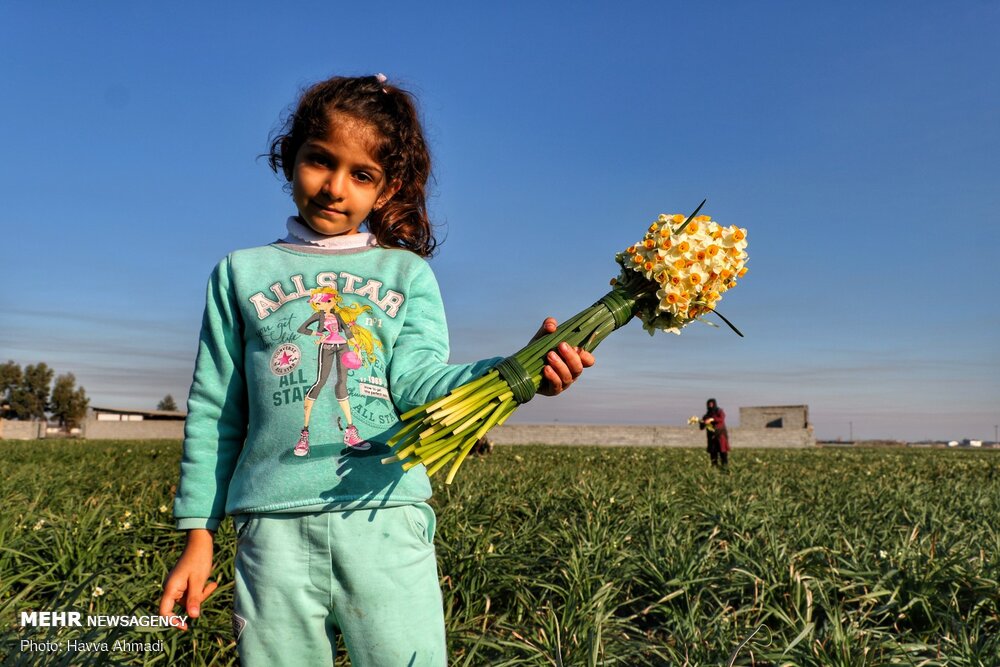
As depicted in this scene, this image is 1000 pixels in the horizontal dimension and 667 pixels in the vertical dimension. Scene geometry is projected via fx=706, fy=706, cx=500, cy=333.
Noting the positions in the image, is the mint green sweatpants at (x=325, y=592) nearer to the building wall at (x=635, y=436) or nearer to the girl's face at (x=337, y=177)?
the girl's face at (x=337, y=177)

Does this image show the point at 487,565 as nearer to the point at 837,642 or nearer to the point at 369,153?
the point at 837,642

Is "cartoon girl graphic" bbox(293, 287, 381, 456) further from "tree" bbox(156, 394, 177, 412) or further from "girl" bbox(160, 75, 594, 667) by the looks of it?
"tree" bbox(156, 394, 177, 412)

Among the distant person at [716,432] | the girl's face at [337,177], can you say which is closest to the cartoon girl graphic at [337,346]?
the girl's face at [337,177]

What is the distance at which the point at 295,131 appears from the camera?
2199 mm

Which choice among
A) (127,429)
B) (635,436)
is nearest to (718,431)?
(635,436)

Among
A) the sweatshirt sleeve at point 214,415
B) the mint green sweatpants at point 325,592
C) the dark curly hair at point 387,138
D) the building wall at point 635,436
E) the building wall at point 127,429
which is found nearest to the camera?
the mint green sweatpants at point 325,592

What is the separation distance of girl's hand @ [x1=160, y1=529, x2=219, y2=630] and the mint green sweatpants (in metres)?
0.18

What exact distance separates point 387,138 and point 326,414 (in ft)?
2.84

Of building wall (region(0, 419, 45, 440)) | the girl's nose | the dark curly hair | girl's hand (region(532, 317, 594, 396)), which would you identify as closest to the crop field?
girl's hand (region(532, 317, 594, 396))

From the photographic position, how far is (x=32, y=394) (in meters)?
65.6

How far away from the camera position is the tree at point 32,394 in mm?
64875

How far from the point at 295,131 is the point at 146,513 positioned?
3.27 metres

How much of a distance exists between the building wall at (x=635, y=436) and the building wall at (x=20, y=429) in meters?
31.2

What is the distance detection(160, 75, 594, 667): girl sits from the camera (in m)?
1.68
